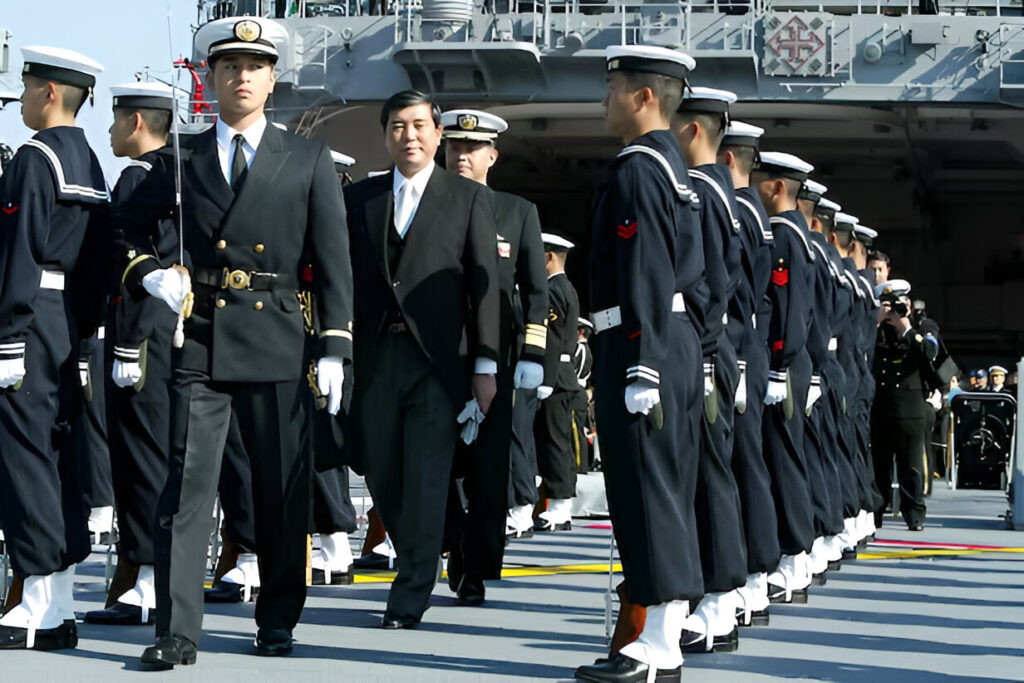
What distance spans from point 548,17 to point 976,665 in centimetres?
1810

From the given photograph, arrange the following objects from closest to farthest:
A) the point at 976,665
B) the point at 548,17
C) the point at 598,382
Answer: the point at 598,382
the point at 976,665
the point at 548,17

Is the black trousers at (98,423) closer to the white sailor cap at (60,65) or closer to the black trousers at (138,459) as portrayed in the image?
the black trousers at (138,459)

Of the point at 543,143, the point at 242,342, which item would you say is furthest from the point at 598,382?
the point at 543,143

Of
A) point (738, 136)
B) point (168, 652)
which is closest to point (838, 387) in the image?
point (738, 136)

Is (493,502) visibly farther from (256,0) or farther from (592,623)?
(256,0)

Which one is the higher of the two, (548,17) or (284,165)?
(548,17)

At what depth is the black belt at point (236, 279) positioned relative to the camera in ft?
17.3

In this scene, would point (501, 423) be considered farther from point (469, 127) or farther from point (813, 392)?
point (813, 392)

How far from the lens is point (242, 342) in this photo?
522 cm

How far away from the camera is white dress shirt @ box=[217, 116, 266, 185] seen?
5352 mm

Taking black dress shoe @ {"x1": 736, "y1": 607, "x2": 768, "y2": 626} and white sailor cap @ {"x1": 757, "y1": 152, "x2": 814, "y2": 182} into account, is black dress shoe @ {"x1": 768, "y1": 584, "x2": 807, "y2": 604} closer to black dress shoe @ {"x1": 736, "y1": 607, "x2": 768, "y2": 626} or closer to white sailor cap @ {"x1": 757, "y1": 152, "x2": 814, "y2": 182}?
black dress shoe @ {"x1": 736, "y1": 607, "x2": 768, "y2": 626}

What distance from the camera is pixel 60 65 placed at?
590 cm

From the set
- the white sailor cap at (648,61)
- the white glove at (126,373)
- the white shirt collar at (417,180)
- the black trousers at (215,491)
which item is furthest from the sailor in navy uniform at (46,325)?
the white sailor cap at (648,61)

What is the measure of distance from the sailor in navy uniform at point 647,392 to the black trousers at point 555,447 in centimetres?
637
